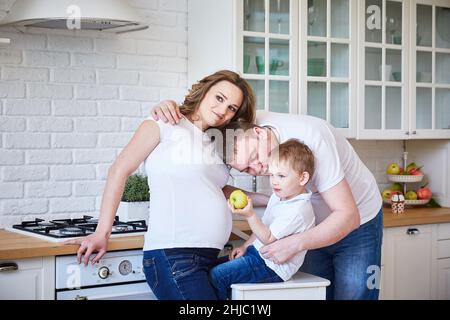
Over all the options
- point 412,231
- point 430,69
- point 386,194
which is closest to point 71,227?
point 412,231

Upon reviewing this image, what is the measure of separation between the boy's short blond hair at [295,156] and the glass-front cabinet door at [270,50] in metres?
0.78

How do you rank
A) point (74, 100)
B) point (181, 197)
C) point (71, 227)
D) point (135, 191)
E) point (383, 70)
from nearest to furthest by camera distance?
point (181, 197) → point (71, 227) → point (135, 191) → point (74, 100) → point (383, 70)

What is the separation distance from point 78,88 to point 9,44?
367 mm

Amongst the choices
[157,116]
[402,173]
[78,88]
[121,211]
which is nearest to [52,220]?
[121,211]

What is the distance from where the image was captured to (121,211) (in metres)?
3.47

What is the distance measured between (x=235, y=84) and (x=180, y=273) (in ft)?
2.43

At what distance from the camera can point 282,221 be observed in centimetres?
280

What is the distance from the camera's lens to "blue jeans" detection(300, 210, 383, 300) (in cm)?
307

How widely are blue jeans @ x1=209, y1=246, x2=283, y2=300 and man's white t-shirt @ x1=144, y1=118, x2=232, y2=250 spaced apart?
102 millimetres

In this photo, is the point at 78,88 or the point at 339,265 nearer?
the point at 339,265

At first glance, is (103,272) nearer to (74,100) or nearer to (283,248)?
(283,248)

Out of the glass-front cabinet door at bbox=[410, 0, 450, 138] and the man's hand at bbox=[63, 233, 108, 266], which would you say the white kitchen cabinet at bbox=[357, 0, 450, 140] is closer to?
the glass-front cabinet door at bbox=[410, 0, 450, 138]

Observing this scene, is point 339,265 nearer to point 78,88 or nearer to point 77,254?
point 77,254
